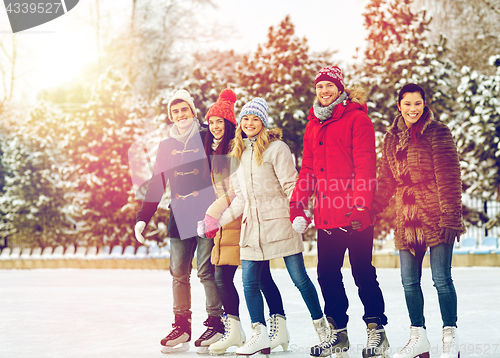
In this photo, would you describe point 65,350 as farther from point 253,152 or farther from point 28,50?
point 28,50

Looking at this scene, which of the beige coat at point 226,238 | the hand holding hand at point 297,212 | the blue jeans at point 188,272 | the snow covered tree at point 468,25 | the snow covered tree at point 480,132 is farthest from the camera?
the snow covered tree at point 468,25

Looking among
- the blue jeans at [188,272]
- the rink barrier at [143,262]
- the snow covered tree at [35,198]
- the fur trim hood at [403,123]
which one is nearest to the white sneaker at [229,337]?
the blue jeans at [188,272]

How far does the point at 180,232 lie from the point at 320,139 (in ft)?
4.57

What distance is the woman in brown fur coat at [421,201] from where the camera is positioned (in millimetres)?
3686

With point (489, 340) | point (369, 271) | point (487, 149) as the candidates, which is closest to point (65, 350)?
point (369, 271)

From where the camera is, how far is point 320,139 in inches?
156

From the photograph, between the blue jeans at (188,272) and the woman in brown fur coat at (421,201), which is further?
the blue jeans at (188,272)

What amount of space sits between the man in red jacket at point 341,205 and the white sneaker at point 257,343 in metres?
0.40

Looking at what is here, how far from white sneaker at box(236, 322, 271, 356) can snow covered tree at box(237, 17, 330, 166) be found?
1048cm

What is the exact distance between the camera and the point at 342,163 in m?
3.88

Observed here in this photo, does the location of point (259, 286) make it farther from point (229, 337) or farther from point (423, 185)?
point (423, 185)

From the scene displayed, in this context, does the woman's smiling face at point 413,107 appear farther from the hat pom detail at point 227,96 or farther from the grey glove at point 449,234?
the hat pom detail at point 227,96

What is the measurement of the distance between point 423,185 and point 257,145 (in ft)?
3.87

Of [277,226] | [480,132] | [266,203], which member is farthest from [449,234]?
[480,132]
